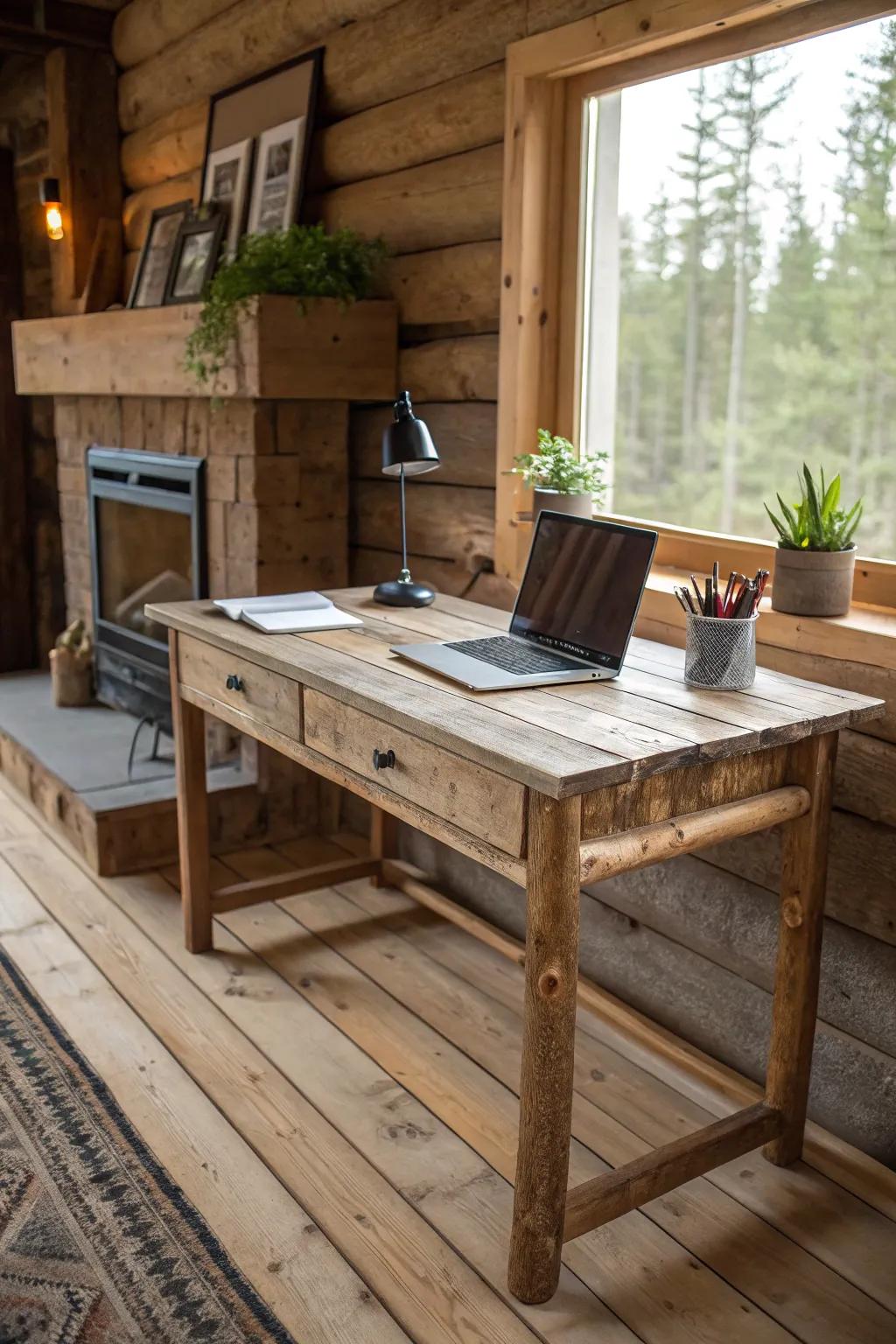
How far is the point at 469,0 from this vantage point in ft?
8.81

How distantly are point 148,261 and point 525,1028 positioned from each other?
3.16m

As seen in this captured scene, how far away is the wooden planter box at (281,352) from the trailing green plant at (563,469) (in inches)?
28.1

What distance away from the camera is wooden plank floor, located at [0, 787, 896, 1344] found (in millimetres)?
1776

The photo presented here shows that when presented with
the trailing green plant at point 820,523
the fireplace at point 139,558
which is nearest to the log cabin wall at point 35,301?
the fireplace at point 139,558

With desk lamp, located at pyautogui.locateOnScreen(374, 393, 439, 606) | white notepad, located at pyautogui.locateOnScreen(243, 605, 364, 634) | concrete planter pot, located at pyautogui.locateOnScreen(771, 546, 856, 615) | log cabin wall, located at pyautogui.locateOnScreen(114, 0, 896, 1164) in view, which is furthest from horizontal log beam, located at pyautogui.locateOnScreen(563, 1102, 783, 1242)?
desk lamp, located at pyautogui.locateOnScreen(374, 393, 439, 606)

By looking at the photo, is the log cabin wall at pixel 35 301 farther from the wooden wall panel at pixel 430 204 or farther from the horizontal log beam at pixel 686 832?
the horizontal log beam at pixel 686 832

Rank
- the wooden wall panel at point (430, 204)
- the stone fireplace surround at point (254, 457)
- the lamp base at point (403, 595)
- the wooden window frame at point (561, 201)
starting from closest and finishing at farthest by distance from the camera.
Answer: the wooden window frame at point (561, 201) → the lamp base at point (403, 595) → the wooden wall panel at point (430, 204) → the stone fireplace surround at point (254, 457)

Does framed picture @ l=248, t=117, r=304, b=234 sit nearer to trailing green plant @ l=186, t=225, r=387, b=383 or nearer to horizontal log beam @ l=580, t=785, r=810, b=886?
trailing green plant @ l=186, t=225, r=387, b=383

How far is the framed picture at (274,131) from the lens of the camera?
325cm

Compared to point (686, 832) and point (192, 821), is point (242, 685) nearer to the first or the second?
point (192, 821)

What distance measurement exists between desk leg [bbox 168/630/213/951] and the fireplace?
84 centimetres

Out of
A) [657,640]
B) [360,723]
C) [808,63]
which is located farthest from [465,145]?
[360,723]

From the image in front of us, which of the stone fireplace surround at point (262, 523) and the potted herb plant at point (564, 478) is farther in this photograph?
the stone fireplace surround at point (262, 523)

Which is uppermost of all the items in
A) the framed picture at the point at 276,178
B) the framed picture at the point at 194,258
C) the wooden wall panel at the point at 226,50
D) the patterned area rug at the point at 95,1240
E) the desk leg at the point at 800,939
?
the wooden wall panel at the point at 226,50
